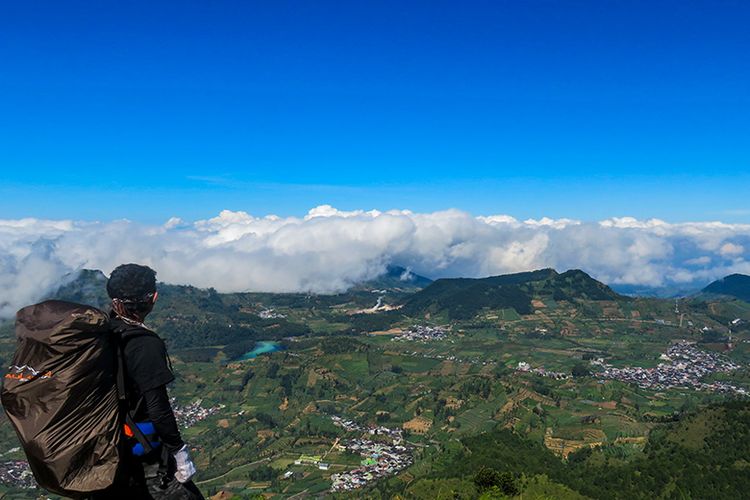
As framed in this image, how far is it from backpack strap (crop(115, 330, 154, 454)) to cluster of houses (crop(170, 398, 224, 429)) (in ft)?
427

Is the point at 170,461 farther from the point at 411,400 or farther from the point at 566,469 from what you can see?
the point at 411,400

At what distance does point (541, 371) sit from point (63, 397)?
165 meters

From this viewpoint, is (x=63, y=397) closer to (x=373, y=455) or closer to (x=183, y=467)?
(x=183, y=467)

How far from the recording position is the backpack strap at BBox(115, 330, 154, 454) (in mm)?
5277

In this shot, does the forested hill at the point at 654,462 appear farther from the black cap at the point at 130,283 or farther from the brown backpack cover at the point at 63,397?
the brown backpack cover at the point at 63,397

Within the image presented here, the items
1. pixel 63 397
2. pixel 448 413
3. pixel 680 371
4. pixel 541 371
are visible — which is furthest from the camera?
pixel 541 371

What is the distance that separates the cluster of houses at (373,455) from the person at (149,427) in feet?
268

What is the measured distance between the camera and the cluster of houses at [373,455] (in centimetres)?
8325

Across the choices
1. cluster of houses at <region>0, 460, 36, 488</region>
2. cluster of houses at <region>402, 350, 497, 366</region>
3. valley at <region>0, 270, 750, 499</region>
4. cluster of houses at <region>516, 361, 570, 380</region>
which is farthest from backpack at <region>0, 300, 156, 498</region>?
cluster of houses at <region>402, 350, 497, 366</region>

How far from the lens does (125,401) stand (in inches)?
213

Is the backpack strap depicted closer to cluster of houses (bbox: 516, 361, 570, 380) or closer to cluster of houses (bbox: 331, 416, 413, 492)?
cluster of houses (bbox: 331, 416, 413, 492)

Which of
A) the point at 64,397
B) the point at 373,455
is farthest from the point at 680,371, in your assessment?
the point at 64,397

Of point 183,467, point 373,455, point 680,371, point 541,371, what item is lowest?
point 373,455

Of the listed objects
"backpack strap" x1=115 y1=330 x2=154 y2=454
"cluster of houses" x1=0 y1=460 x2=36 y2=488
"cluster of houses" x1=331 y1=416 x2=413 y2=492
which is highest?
"backpack strap" x1=115 y1=330 x2=154 y2=454
